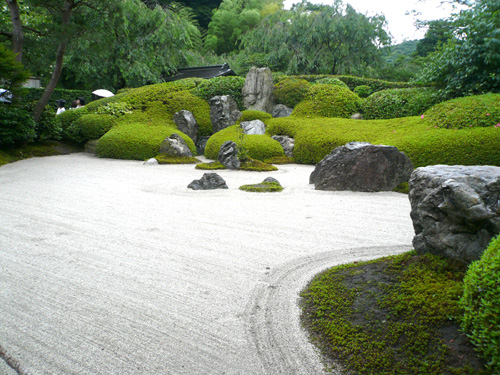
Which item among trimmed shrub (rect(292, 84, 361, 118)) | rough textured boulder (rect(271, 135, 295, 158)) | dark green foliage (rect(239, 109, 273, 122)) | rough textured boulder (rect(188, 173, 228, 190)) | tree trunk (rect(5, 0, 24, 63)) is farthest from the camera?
dark green foliage (rect(239, 109, 273, 122))

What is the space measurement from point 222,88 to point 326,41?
832 cm

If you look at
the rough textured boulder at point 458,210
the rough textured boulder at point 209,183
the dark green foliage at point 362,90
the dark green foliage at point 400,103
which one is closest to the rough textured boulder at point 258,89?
the dark green foliage at point 400,103

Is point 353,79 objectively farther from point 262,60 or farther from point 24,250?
point 24,250

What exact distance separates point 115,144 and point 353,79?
10.4m

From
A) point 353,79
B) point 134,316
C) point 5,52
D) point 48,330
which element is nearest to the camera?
point 48,330

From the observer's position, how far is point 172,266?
9.30ft

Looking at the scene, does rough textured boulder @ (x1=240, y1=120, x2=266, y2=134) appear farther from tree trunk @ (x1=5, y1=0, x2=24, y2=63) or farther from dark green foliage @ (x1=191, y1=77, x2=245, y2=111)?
tree trunk @ (x1=5, y1=0, x2=24, y2=63)

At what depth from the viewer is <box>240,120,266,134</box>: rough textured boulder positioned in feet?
35.8

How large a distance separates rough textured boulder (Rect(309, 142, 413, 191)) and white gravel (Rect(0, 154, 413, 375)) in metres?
0.28

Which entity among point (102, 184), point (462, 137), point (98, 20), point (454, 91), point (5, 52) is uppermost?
point (98, 20)

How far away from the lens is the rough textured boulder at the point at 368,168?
18.3ft

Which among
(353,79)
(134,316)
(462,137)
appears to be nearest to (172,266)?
(134,316)

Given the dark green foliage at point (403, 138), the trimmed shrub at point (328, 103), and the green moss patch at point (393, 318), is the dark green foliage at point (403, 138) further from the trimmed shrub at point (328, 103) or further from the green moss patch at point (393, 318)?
the green moss patch at point (393, 318)

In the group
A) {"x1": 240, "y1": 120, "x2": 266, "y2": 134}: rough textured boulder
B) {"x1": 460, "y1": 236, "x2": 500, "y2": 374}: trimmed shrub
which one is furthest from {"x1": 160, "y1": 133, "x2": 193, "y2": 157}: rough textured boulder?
{"x1": 460, "y1": 236, "x2": 500, "y2": 374}: trimmed shrub
